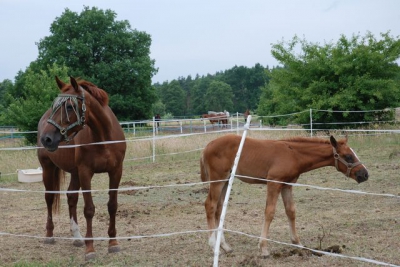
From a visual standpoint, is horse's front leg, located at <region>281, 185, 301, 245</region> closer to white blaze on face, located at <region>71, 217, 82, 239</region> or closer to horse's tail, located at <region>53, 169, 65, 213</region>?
white blaze on face, located at <region>71, 217, 82, 239</region>

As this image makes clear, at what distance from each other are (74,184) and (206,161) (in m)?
1.99

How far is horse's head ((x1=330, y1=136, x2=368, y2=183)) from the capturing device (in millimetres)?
5355

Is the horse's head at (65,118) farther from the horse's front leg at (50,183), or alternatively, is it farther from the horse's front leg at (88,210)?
the horse's front leg at (50,183)

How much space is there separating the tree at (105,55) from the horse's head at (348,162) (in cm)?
3108

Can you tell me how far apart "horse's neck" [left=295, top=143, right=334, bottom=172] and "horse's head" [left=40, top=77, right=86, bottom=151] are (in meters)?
2.65

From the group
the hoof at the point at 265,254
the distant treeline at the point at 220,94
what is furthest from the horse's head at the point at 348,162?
the distant treeline at the point at 220,94

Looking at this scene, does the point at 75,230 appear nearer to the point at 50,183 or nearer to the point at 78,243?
the point at 78,243

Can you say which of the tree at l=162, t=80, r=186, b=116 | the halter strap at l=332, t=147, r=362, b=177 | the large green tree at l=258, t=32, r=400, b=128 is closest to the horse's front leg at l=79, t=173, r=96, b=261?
the halter strap at l=332, t=147, r=362, b=177

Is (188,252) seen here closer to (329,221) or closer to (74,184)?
(74,184)

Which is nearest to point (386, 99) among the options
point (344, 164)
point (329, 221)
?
point (329, 221)

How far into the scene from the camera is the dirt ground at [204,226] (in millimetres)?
5219

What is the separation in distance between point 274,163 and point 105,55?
32.8 m

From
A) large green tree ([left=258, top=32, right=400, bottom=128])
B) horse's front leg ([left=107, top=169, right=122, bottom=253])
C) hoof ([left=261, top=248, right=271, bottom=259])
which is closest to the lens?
hoof ([left=261, top=248, right=271, bottom=259])

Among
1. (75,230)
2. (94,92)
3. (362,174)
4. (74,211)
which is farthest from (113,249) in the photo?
(362,174)
